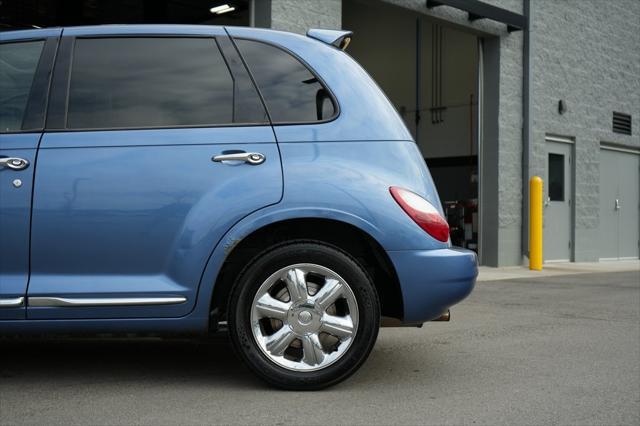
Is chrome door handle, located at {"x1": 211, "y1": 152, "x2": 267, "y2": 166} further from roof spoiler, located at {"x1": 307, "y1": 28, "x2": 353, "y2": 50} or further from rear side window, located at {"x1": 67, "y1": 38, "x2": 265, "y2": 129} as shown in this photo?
roof spoiler, located at {"x1": 307, "y1": 28, "x2": 353, "y2": 50}

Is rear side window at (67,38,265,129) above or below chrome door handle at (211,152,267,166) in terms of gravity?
above

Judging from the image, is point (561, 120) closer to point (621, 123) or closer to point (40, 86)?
point (621, 123)

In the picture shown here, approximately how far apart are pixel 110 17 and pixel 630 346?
11645 mm

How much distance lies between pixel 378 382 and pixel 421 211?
938 mm

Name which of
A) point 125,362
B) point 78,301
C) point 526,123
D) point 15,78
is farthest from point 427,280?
point 526,123

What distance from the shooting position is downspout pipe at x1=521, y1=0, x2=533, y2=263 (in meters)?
13.5

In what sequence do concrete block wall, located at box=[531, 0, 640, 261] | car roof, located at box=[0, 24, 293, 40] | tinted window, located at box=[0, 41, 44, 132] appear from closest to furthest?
tinted window, located at box=[0, 41, 44, 132] → car roof, located at box=[0, 24, 293, 40] → concrete block wall, located at box=[531, 0, 640, 261]

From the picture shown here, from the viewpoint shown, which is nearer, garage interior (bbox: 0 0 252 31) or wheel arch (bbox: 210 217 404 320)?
wheel arch (bbox: 210 217 404 320)

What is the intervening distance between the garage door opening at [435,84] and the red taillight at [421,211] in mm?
14057

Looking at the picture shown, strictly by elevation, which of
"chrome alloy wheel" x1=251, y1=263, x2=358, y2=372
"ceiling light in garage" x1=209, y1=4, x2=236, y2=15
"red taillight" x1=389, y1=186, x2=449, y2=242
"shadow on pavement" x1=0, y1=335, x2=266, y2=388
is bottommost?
"shadow on pavement" x1=0, y1=335, x2=266, y2=388

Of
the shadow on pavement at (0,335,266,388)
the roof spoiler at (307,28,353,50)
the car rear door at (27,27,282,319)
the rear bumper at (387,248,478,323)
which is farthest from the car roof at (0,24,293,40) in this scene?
the shadow on pavement at (0,335,266,388)

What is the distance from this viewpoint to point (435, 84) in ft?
61.7

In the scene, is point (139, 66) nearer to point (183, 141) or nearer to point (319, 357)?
point (183, 141)

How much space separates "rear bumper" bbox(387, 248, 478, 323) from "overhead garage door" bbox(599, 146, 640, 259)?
13295 millimetres
